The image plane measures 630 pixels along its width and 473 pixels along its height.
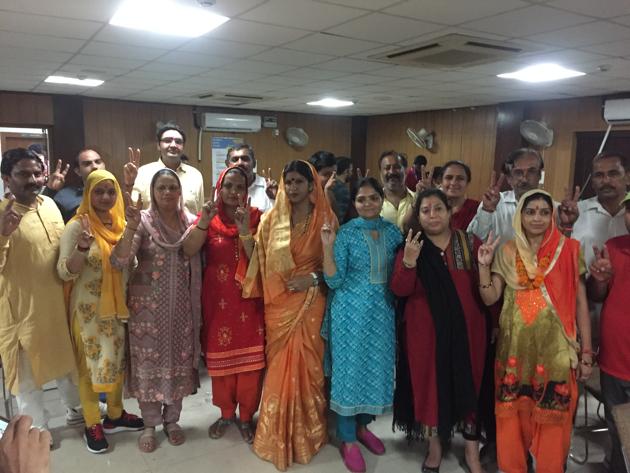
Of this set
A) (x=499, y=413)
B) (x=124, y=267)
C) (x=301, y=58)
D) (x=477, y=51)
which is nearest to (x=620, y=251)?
(x=499, y=413)

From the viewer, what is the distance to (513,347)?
2.08m

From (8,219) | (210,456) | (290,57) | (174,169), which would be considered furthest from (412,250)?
(174,169)

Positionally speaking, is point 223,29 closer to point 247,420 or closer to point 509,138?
point 247,420

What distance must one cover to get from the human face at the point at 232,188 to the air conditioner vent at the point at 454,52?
149 centimetres

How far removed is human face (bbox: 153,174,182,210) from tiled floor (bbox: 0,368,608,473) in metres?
1.24

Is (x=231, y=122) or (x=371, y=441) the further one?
(x=231, y=122)

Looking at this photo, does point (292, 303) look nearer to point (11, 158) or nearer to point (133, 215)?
point (133, 215)

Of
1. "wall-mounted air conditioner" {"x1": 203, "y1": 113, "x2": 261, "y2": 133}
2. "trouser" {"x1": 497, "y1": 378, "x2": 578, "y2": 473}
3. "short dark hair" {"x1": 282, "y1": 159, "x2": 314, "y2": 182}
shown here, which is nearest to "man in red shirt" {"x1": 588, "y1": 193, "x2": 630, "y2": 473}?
"trouser" {"x1": 497, "y1": 378, "x2": 578, "y2": 473}

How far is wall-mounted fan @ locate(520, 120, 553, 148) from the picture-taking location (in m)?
5.46

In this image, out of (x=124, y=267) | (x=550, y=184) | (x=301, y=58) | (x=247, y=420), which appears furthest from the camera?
(x=550, y=184)

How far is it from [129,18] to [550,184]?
4914mm

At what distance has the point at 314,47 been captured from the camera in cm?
315

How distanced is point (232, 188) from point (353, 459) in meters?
1.42

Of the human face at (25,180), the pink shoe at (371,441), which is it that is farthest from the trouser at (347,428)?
the human face at (25,180)
